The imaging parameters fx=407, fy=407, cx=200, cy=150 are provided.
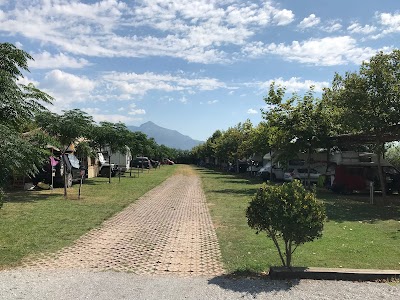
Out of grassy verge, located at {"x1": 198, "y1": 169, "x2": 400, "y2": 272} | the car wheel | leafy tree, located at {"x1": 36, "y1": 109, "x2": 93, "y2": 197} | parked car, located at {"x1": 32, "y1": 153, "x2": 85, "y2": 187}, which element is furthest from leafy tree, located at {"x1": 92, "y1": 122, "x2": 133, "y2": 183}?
Answer: grassy verge, located at {"x1": 198, "y1": 169, "x2": 400, "y2": 272}

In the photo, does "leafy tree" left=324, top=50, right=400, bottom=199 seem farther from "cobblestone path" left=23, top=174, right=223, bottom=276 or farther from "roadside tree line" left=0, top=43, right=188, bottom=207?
A: "roadside tree line" left=0, top=43, right=188, bottom=207

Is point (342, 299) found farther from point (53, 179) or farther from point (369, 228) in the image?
point (53, 179)

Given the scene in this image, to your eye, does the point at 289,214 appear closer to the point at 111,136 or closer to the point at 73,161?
the point at 73,161

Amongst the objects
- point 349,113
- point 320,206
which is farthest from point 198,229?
point 349,113

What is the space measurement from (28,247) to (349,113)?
13505 millimetres

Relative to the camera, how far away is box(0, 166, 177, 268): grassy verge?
7941mm

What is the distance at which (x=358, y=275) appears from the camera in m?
5.99

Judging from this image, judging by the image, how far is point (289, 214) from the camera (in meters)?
6.00

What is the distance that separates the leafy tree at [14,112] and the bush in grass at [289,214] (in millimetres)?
5662

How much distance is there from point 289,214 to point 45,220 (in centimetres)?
771

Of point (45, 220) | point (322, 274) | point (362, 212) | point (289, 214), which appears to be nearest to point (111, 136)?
point (45, 220)

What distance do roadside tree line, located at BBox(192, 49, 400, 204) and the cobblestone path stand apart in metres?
8.41

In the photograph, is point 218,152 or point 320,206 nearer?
point 320,206

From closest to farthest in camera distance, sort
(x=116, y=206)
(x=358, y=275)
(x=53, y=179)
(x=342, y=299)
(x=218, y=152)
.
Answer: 1. (x=342, y=299)
2. (x=358, y=275)
3. (x=116, y=206)
4. (x=53, y=179)
5. (x=218, y=152)
